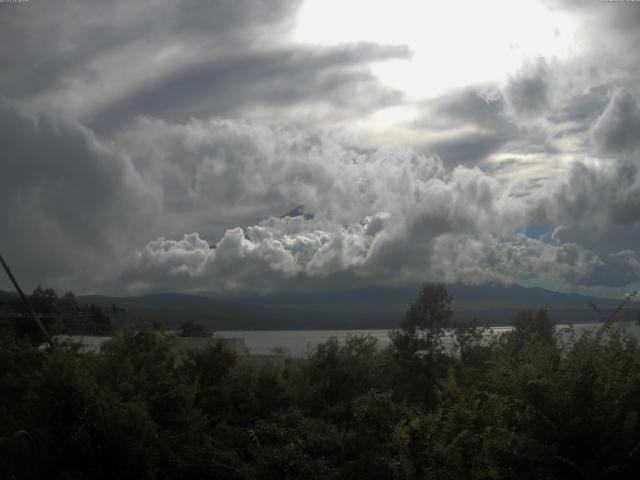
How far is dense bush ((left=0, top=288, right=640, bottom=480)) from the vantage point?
372 inches

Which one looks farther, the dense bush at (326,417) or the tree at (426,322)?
the tree at (426,322)

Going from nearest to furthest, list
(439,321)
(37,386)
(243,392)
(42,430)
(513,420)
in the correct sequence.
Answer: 1. (513,420)
2. (42,430)
3. (37,386)
4. (243,392)
5. (439,321)

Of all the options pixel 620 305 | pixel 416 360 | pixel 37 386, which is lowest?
pixel 416 360

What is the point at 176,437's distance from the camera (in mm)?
14625

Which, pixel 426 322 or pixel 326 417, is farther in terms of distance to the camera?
pixel 426 322

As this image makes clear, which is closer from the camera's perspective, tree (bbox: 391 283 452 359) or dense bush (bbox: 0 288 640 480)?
dense bush (bbox: 0 288 640 480)

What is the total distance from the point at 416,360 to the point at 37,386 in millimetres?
33163

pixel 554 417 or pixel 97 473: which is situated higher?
pixel 554 417

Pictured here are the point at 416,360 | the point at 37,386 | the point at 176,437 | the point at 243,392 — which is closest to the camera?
the point at 37,386

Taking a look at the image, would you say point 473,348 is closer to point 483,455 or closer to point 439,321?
point 439,321

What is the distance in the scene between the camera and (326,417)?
17.6 m

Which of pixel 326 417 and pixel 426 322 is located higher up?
pixel 426 322

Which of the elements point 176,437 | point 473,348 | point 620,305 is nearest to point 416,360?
point 473,348

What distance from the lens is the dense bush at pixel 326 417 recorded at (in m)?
9.46
